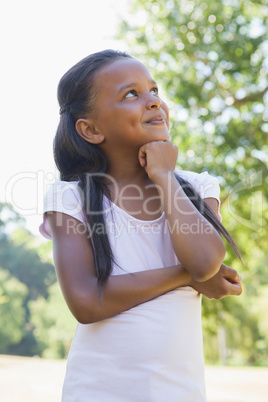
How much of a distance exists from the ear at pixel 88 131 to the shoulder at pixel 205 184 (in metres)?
0.30

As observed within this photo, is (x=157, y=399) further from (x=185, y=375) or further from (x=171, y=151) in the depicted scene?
(x=171, y=151)

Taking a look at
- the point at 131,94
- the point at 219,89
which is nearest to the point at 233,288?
the point at 131,94

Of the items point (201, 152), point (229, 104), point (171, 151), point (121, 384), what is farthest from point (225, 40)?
point (121, 384)

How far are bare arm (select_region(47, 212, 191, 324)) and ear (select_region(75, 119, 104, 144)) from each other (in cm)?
35

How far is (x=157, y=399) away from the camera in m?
1.16

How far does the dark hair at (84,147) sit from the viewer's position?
1.45m

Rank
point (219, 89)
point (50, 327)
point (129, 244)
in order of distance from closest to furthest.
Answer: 1. point (129, 244)
2. point (219, 89)
3. point (50, 327)

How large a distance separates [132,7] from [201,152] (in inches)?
119

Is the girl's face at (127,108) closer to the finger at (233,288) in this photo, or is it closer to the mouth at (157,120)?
the mouth at (157,120)

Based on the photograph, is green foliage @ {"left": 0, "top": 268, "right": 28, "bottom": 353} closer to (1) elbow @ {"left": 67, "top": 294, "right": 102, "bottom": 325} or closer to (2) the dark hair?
(2) the dark hair

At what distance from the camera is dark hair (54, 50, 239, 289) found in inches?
57.0

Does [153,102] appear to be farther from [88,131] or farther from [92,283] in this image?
[92,283]

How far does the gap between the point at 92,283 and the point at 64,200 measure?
26cm

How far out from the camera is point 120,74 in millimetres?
1516
